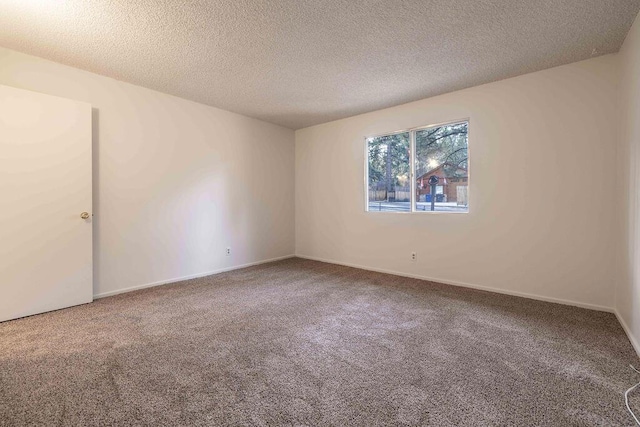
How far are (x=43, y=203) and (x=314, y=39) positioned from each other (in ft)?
10.3

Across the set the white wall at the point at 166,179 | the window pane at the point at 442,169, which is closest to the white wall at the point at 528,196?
the window pane at the point at 442,169

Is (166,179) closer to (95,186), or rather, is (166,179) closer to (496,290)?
(95,186)

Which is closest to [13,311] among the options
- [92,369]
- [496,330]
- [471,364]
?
[92,369]

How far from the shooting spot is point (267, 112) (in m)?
4.63

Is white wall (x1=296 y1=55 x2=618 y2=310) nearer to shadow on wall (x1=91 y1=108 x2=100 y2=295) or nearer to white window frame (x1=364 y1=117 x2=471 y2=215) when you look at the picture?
white window frame (x1=364 y1=117 x2=471 y2=215)

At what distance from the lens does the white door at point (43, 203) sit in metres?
2.69

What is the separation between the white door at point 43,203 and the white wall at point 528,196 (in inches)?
152

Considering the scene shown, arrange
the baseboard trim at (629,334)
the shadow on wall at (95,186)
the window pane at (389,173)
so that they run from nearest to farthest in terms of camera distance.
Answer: the baseboard trim at (629,334), the shadow on wall at (95,186), the window pane at (389,173)

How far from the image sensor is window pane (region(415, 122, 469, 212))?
3807mm

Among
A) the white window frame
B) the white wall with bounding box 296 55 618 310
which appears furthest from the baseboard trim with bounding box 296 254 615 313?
the white window frame

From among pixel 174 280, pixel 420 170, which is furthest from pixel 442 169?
pixel 174 280

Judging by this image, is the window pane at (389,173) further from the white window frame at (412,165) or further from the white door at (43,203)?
the white door at (43,203)

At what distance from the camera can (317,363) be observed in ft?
6.45

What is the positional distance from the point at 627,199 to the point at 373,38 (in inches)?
104
